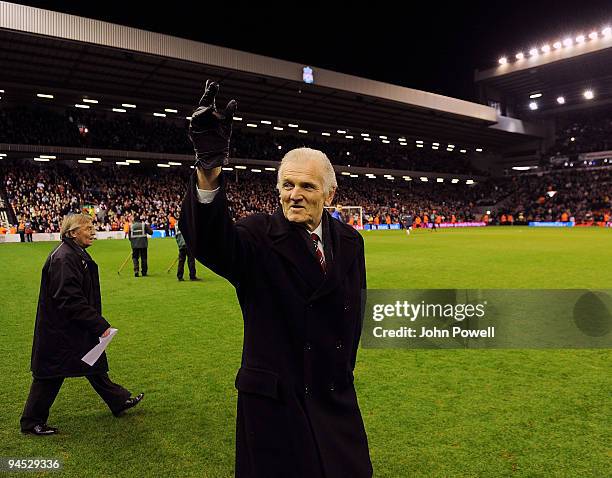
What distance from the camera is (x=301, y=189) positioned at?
2.13 metres

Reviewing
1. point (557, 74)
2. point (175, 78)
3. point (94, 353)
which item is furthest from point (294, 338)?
point (557, 74)

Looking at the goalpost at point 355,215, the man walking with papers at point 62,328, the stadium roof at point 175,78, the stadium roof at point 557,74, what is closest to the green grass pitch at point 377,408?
the man walking with papers at point 62,328

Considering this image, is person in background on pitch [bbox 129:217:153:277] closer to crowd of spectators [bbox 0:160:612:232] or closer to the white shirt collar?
crowd of spectators [bbox 0:160:612:232]

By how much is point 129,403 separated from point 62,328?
109 cm

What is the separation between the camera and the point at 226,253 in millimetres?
1905

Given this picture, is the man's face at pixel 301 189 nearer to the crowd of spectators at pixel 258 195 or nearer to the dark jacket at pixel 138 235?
the dark jacket at pixel 138 235

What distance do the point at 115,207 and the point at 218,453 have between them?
1573 inches

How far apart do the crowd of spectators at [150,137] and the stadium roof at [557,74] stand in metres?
13.1

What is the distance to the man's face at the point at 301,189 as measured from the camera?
2123 mm

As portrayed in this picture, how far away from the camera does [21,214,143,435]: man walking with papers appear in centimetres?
441

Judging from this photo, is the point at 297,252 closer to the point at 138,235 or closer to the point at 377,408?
the point at 377,408

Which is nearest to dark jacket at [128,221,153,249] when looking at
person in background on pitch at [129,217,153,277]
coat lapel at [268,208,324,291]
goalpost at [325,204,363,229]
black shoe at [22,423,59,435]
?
person in background on pitch at [129,217,153,277]

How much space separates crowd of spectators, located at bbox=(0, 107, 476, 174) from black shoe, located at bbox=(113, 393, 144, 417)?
130ft

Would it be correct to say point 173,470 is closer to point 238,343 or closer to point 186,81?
point 238,343
